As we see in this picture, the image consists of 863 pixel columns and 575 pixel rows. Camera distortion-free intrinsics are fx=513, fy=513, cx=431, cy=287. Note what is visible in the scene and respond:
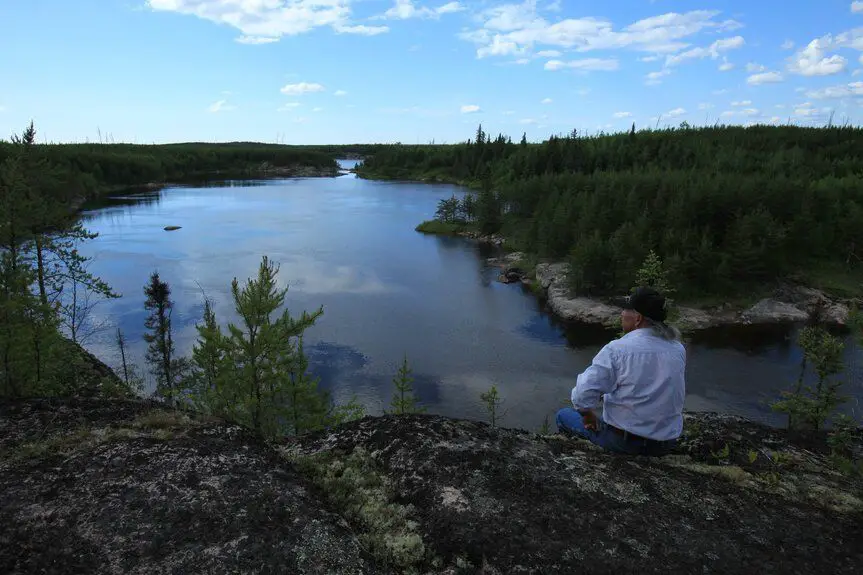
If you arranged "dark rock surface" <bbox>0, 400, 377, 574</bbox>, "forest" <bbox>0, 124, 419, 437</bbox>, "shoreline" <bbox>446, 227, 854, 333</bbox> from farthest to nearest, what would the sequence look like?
"shoreline" <bbox>446, 227, 854, 333</bbox> → "forest" <bbox>0, 124, 419, 437</bbox> → "dark rock surface" <bbox>0, 400, 377, 574</bbox>

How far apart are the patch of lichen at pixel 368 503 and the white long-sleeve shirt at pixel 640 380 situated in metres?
2.20

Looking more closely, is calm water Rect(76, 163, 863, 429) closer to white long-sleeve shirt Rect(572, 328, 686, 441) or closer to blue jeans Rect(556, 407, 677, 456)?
blue jeans Rect(556, 407, 677, 456)

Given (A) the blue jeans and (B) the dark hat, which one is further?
(A) the blue jeans

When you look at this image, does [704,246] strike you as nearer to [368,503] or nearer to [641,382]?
[641,382]

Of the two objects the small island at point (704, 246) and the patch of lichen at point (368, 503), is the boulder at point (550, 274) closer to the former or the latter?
the small island at point (704, 246)

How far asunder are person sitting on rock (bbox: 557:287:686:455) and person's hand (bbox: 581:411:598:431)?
0.04ft

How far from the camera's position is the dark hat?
5.54 meters

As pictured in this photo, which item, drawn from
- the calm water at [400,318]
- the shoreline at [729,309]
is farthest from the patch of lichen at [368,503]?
the shoreline at [729,309]

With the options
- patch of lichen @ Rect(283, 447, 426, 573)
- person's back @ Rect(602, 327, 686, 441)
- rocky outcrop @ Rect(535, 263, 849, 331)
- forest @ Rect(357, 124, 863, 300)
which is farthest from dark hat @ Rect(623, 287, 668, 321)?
forest @ Rect(357, 124, 863, 300)

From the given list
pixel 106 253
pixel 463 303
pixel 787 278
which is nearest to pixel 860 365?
pixel 787 278

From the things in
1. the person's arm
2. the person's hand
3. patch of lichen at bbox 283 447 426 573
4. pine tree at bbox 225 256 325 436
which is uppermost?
the person's arm

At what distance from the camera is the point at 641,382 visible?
5.45 metres

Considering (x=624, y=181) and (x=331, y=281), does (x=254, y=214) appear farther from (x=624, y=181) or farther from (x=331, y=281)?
(x=624, y=181)

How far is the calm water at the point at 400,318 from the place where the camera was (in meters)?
32.8
